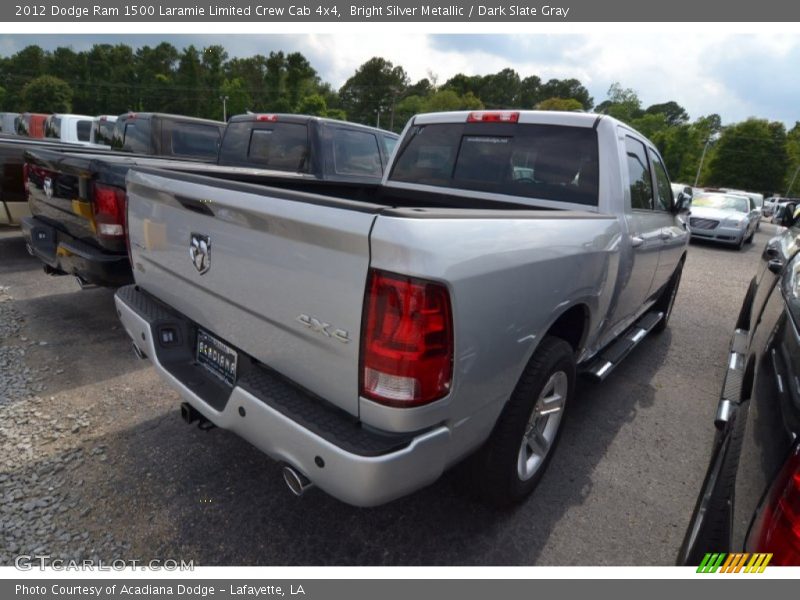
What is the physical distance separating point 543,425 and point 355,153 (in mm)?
4504

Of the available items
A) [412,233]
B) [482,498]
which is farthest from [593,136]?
[482,498]

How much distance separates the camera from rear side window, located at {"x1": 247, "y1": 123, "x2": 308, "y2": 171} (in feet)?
18.3

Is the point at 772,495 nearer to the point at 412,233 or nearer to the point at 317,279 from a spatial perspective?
the point at 412,233

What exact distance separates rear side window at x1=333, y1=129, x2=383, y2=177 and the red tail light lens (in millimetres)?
2610

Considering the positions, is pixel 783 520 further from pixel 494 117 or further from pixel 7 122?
pixel 7 122

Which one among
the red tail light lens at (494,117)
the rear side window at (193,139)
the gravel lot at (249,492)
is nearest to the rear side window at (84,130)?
the rear side window at (193,139)

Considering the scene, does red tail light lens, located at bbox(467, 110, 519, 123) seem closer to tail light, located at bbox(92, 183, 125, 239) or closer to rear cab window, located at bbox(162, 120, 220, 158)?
tail light, located at bbox(92, 183, 125, 239)

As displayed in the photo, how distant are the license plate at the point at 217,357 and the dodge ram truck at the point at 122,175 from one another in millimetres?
1118

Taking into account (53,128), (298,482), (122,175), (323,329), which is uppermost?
(53,128)

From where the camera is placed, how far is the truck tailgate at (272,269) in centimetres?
154

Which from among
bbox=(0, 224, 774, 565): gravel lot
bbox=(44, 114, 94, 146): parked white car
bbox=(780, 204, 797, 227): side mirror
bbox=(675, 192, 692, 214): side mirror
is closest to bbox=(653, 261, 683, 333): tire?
bbox=(675, 192, 692, 214): side mirror

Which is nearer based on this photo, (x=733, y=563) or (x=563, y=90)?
(x=733, y=563)

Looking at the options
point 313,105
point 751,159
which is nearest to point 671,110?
Result: point 751,159

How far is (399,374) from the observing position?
150 centimetres
